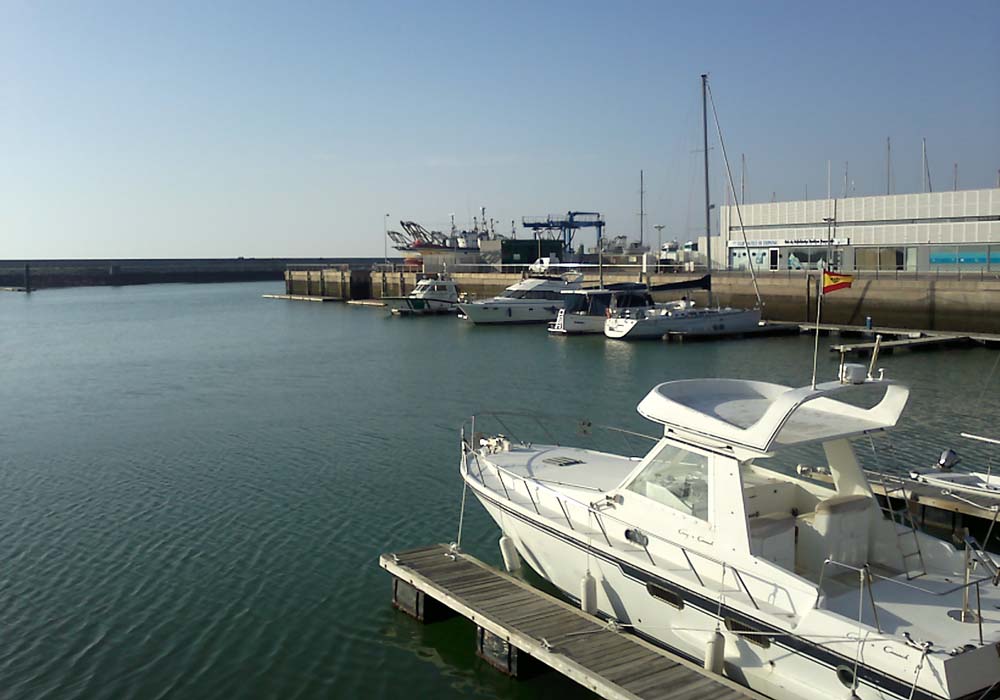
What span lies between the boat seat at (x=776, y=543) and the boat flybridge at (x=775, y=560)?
0.01 metres

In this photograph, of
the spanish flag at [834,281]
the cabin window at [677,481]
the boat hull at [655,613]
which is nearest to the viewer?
the boat hull at [655,613]

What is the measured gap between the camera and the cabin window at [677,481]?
8758 millimetres

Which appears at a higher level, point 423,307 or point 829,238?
point 829,238

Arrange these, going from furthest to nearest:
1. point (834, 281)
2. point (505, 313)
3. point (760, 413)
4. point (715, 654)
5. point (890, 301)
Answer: point (505, 313) < point (890, 301) < point (834, 281) < point (760, 413) < point (715, 654)

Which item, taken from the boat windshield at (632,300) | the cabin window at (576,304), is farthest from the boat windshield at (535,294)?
the boat windshield at (632,300)

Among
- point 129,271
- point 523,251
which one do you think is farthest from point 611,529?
point 129,271

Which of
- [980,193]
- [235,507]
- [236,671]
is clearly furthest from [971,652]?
[980,193]

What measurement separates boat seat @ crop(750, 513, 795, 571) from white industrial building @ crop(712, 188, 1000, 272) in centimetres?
4397

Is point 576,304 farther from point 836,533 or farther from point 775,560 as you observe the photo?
point 775,560

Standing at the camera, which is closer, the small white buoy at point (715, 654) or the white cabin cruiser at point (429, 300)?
the small white buoy at point (715, 654)

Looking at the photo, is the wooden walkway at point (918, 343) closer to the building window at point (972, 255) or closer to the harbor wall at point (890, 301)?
the harbor wall at point (890, 301)

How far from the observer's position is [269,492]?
1655 cm

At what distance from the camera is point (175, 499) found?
16281mm

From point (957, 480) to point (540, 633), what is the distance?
8.74 meters
